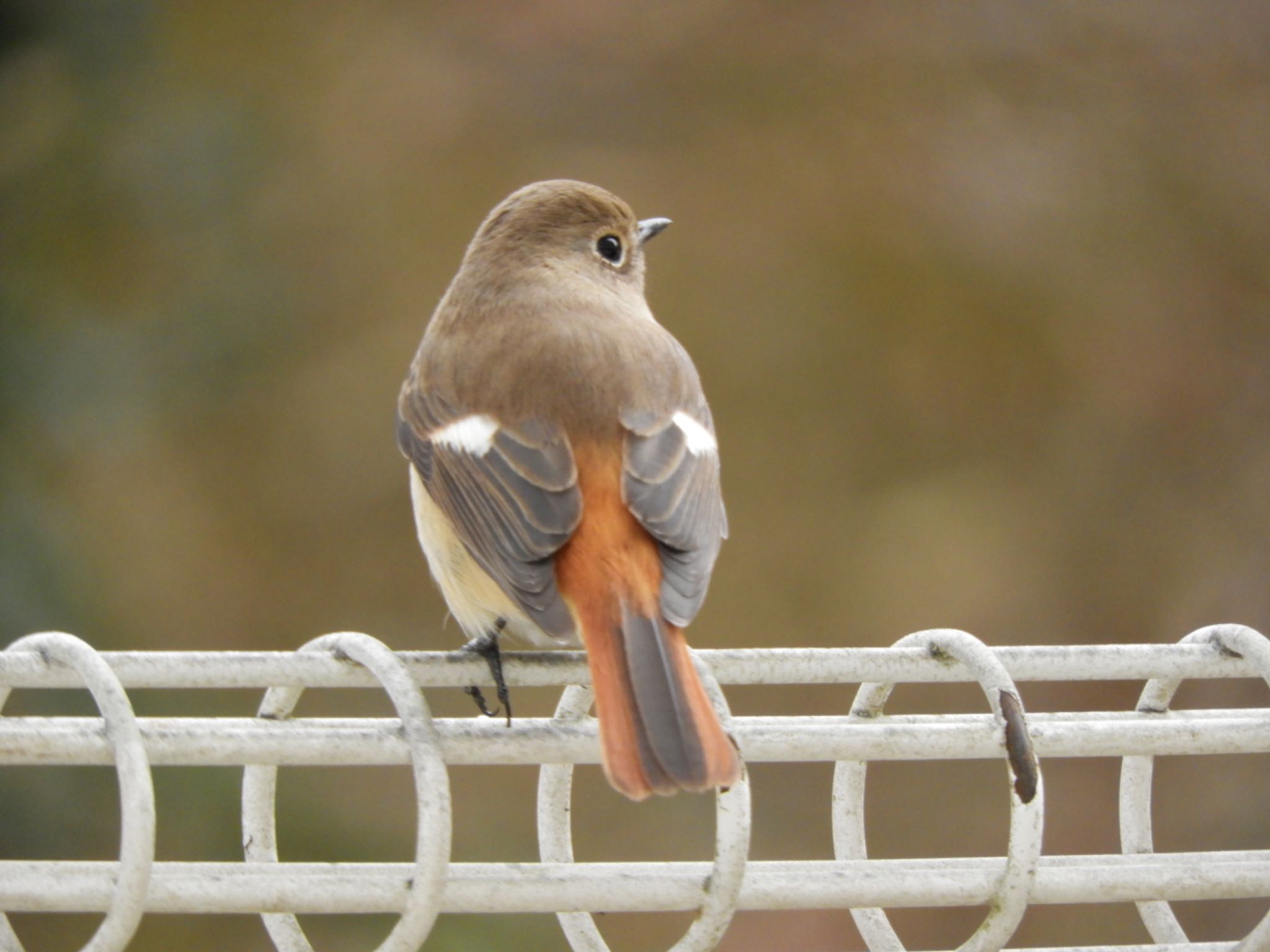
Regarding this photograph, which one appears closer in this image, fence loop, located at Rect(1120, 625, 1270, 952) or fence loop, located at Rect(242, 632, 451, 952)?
fence loop, located at Rect(242, 632, 451, 952)

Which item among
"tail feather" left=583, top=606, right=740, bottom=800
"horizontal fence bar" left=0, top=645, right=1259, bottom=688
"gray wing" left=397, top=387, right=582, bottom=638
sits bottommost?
"tail feather" left=583, top=606, right=740, bottom=800

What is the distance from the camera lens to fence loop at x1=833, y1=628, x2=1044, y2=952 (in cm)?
127

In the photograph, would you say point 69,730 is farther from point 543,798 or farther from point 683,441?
point 683,441

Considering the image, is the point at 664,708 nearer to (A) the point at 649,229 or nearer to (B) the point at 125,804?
(B) the point at 125,804

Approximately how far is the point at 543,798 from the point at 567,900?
30 cm

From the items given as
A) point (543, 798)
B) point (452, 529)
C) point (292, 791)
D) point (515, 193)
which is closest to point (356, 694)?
point (292, 791)

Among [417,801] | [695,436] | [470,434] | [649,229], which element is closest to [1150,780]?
[417,801]

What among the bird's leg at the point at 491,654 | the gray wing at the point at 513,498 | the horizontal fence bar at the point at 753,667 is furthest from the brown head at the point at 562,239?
the horizontal fence bar at the point at 753,667

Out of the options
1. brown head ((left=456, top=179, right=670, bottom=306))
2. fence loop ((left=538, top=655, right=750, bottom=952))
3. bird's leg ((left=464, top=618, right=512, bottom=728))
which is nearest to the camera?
fence loop ((left=538, top=655, right=750, bottom=952))

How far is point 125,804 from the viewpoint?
1.11 m

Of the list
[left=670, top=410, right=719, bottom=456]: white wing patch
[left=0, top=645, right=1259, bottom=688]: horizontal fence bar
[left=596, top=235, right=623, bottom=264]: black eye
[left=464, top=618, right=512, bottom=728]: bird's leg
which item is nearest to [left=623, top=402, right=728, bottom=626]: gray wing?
[left=670, top=410, right=719, bottom=456]: white wing patch

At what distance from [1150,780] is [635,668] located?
0.55 meters

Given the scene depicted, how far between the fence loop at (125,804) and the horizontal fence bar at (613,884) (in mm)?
31

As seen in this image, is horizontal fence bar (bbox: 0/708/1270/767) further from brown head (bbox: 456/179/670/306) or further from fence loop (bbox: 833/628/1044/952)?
brown head (bbox: 456/179/670/306)
